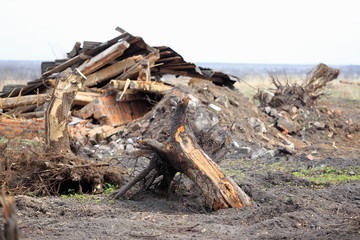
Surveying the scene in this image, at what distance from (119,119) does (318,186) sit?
627 cm

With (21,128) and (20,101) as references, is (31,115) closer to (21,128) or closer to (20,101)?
(20,101)

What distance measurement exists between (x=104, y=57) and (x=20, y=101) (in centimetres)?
314

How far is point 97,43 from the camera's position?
11695 millimetres

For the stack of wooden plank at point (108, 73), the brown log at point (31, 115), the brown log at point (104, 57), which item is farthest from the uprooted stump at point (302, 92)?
the brown log at point (31, 115)

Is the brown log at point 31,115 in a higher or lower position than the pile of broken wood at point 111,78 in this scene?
lower

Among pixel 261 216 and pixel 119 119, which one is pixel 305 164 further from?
pixel 119 119

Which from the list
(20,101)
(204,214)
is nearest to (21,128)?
(20,101)

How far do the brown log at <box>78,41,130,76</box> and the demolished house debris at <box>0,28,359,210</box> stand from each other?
0.09 feet

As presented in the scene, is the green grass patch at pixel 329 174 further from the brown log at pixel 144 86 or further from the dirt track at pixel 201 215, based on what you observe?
the brown log at pixel 144 86

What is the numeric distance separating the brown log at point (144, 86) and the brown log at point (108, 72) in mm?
959

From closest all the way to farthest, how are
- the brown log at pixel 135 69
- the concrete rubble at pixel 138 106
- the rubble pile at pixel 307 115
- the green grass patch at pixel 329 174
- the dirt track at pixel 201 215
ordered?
the dirt track at pixel 201 215, the green grass patch at pixel 329 174, the concrete rubble at pixel 138 106, the brown log at pixel 135 69, the rubble pile at pixel 307 115

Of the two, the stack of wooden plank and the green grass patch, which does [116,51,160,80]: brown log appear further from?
the green grass patch

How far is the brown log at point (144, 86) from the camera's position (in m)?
10.2

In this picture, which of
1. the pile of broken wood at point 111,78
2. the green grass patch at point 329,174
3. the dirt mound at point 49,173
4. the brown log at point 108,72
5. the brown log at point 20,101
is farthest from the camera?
the brown log at point 20,101
